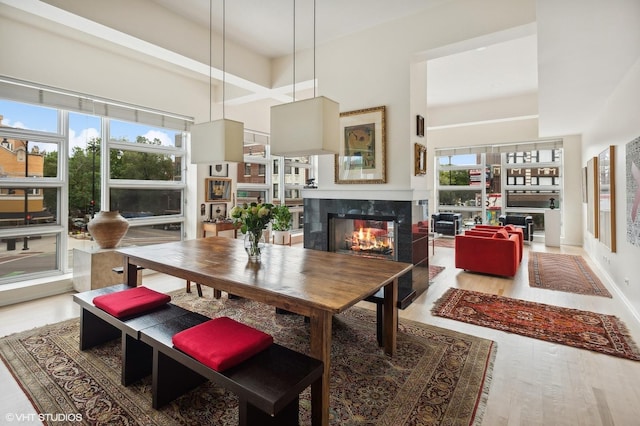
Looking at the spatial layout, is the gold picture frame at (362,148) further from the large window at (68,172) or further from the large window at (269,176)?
the large window at (68,172)

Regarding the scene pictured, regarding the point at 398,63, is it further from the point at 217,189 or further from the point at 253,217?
the point at 217,189

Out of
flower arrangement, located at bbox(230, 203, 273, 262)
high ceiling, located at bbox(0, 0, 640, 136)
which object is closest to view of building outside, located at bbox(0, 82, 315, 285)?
high ceiling, located at bbox(0, 0, 640, 136)

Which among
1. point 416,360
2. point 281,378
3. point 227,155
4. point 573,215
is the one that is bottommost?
point 416,360

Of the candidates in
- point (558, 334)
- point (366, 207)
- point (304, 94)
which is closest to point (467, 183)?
point (304, 94)

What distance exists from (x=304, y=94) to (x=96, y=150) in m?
3.34

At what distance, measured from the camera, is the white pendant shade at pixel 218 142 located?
8.64 feet

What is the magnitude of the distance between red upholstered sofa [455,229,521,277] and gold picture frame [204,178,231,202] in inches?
154

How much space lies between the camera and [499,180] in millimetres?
8461

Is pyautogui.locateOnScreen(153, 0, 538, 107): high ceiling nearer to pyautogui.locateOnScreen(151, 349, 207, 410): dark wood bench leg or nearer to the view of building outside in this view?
the view of building outside

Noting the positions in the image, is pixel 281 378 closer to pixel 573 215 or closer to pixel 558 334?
pixel 558 334

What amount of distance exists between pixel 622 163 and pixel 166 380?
4897mm

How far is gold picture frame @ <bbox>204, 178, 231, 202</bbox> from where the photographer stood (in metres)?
5.39

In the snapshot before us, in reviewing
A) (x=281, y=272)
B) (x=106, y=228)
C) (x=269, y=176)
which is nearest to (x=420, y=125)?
(x=281, y=272)

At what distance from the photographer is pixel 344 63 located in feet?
13.8
